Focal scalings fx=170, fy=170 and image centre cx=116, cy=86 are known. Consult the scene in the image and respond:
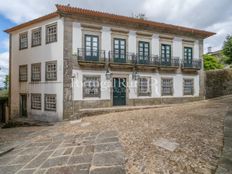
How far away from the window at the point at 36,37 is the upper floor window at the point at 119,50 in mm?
6196

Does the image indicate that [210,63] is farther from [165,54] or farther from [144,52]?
[144,52]

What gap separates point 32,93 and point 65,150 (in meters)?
10.7

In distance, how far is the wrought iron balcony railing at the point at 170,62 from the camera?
15.4m

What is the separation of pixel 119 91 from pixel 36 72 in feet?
23.0

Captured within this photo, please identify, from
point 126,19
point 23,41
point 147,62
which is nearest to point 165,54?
point 147,62

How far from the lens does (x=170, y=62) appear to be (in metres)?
15.7

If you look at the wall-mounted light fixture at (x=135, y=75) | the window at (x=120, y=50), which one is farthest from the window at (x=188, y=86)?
the window at (x=120, y=50)

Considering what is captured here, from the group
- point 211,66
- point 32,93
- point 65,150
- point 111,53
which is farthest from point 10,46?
point 211,66

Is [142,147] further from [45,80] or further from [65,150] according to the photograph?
[45,80]

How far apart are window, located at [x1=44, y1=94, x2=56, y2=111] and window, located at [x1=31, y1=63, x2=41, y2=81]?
1860 millimetres

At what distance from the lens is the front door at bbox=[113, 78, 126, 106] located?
13805 millimetres

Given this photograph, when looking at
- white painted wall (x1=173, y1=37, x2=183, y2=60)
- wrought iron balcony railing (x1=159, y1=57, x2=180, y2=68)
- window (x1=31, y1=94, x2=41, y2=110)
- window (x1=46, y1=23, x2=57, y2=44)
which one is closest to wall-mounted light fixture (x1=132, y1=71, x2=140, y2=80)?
wrought iron balcony railing (x1=159, y1=57, x2=180, y2=68)

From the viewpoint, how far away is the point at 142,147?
4.46m

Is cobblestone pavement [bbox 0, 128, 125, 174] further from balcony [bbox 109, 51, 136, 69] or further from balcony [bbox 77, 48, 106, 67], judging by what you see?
balcony [bbox 109, 51, 136, 69]
